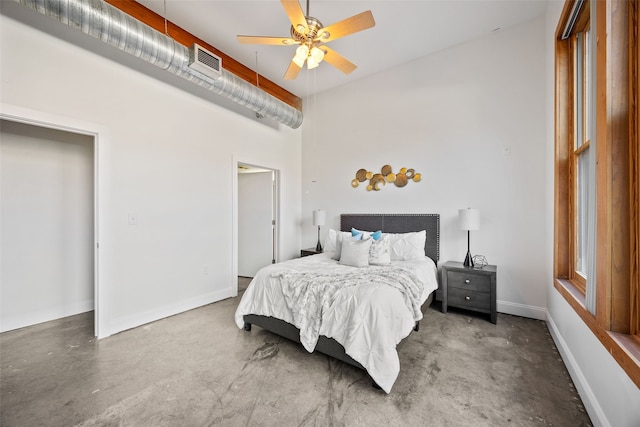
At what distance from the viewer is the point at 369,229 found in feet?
13.7

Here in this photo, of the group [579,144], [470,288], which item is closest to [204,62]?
[579,144]

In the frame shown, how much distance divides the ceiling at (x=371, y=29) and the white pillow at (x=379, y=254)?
2.63 m

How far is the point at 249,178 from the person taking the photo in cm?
502

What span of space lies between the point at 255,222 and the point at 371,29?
3532 mm

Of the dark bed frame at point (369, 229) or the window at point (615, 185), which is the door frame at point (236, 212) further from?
the window at point (615, 185)

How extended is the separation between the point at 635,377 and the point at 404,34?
368 centimetres

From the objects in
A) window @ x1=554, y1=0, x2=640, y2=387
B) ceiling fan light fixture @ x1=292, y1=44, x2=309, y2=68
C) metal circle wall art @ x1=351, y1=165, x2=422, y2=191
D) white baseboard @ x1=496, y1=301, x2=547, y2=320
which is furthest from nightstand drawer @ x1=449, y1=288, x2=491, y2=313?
ceiling fan light fixture @ x1=292, y1=44, x2=309, y2=68

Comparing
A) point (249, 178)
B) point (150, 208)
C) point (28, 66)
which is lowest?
point (150, 208)

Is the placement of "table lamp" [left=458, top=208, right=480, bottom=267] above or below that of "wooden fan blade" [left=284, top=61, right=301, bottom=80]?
below

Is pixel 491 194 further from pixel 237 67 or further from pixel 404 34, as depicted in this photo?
pixel 237 67

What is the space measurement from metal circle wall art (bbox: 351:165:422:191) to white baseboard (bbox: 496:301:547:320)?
6.30 ft

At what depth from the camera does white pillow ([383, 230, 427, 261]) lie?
11.1 feet

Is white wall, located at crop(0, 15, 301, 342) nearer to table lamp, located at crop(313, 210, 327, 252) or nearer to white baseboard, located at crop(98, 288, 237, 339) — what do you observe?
white baseboard, located at crop(98, 288, 237, 339)

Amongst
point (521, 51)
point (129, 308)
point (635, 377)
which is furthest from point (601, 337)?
point (129, 308)
